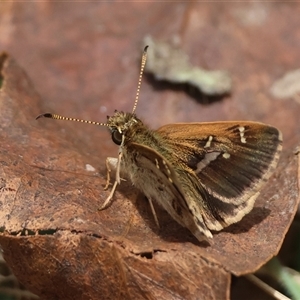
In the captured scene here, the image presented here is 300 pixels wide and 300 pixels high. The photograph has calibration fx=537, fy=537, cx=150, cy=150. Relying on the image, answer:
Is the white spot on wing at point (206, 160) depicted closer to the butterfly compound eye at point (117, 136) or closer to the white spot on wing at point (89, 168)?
the butterfly compound eye at point (117, 136)

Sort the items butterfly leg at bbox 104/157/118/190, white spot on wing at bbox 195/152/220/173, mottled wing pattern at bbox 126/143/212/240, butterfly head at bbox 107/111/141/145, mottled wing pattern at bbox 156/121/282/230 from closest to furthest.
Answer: mottled wing pattern at bbox 126/143/212/240, mottled wing pattern at bbox 156/121/282/230, white spot on wing at bbox 195/152/220/173, butterfly head at bbox 107/111/141/145, butterfly leg at bbox 104/157/118/190

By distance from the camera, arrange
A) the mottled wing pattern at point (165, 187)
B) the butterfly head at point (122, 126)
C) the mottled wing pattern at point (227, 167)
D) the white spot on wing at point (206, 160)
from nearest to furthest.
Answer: the mottled wing pattern at point (165, 187) < the mottled wing pattern at point (227, 167) < the white spot on wing at point (206, 160) < the butterfly head at point (122, 126)

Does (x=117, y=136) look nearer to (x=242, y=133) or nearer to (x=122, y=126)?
(x=122, y=126)

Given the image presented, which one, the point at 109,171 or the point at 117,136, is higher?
the point at 117,136

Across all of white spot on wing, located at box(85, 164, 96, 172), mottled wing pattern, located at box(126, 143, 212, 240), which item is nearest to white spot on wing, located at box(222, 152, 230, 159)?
mottled wing pattern, located at box(126, 143, 212, 240)

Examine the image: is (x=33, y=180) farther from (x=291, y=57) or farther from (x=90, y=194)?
(x=291, y=57)

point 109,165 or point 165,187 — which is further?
point 109,165

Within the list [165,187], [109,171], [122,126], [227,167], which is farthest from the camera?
[109,171]

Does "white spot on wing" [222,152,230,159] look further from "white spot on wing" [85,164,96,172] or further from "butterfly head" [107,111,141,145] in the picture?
"white spot on wing" [85,164,96,172]

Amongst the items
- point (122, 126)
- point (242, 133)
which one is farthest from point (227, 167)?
point (122, 126)

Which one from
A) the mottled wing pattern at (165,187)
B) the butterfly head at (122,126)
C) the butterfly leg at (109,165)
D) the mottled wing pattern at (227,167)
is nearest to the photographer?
the mottled wing pattern at (165,187)

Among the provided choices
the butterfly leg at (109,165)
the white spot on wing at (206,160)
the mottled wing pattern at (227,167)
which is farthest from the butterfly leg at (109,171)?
the white spot on wing at (206,160)

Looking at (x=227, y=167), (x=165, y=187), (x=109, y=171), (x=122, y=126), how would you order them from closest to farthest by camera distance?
(x=165, y=187), (x=227, y=167), (x=122, y=126), (x=109, y=171)
